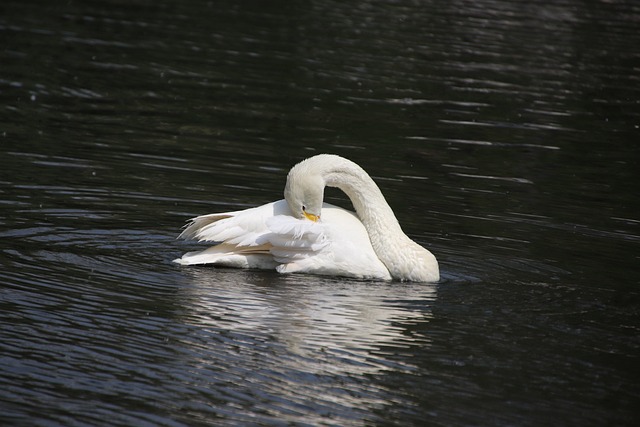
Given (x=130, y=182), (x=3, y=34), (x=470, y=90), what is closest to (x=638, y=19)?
(x=470, y=90)

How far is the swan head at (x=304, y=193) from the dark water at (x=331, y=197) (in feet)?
2.05

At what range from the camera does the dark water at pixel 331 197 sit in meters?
7.08

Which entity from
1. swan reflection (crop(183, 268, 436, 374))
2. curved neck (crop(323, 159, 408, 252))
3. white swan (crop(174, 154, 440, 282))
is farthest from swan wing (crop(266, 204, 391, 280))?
curved neck (crop(323, 159, 408, 252))

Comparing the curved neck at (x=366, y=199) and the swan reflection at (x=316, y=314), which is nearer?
the swan reflection at (x=316, y=314)

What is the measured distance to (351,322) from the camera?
27.6ft

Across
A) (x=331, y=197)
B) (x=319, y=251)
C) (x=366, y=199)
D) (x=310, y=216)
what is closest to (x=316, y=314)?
(x=319, y=251)

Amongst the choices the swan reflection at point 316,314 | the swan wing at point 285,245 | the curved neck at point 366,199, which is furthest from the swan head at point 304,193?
the swan reflection at point 316,314

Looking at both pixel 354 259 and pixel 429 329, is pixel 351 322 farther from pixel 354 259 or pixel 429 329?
pixel 354 259

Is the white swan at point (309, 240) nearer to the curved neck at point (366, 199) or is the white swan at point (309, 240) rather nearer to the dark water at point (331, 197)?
the curved neck at point (366, 199)

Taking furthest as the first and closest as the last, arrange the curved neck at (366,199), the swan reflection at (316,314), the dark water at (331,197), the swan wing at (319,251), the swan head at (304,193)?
the curved neck at (366,199) → the swan head at (304,193) → the swan wing at (319,251) → the swan reflection at (316,314) → the dark water at (331,197)

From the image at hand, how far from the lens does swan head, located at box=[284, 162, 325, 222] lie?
9945 mm

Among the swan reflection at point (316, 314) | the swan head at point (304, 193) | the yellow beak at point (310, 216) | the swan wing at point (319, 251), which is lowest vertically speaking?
→ the swan reflection at point (316, 314)

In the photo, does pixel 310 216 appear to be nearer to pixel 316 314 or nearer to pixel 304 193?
pixel 304 193

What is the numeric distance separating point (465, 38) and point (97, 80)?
1098 cm
